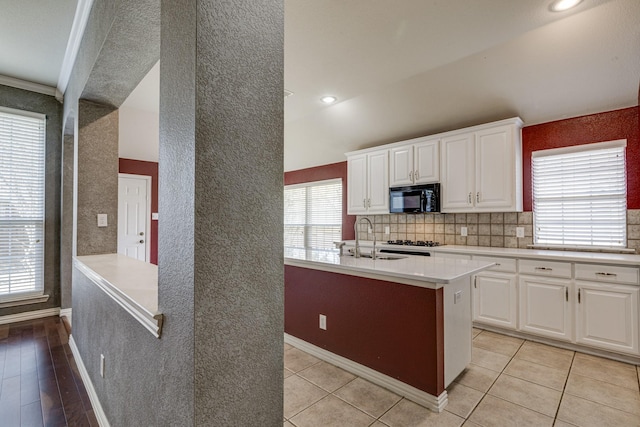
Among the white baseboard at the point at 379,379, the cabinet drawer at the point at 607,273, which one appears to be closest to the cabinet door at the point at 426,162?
the cabinet drawer at the point at 607,273

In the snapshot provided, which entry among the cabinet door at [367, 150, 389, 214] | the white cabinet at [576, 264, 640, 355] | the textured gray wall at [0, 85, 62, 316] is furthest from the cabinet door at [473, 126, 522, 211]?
the textured gray wall at [0, 85, 62, 316]

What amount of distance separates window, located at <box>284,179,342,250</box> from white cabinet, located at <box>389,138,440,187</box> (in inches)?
57.1

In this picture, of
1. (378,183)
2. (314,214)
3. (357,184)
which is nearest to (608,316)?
(378,183)

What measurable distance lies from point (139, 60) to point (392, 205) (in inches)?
131

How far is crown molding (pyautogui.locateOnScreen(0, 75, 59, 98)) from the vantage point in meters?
3.35

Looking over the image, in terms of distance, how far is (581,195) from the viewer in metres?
3.28

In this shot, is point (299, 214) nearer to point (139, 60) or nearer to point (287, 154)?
point (287, 154)

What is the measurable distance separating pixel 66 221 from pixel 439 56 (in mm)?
4431

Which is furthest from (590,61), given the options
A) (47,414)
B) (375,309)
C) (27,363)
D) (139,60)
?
(27,363)

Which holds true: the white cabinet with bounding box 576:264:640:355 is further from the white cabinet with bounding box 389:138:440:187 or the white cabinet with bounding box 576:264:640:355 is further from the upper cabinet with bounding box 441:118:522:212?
the white cabinet with bounding box 389:138:440:187

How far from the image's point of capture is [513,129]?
3346 mm

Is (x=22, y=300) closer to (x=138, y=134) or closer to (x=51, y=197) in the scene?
(x=51, y=197)

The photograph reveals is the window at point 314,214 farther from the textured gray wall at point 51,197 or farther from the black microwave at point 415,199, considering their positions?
the textured gray wall at point 51,197

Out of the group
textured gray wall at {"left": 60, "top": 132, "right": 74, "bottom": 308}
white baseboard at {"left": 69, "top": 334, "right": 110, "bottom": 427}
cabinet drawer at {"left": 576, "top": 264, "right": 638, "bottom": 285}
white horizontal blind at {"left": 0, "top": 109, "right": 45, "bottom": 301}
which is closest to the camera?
white baseboard at {"left": 69, "top": 334, "right": 110, "bottom": 427}
